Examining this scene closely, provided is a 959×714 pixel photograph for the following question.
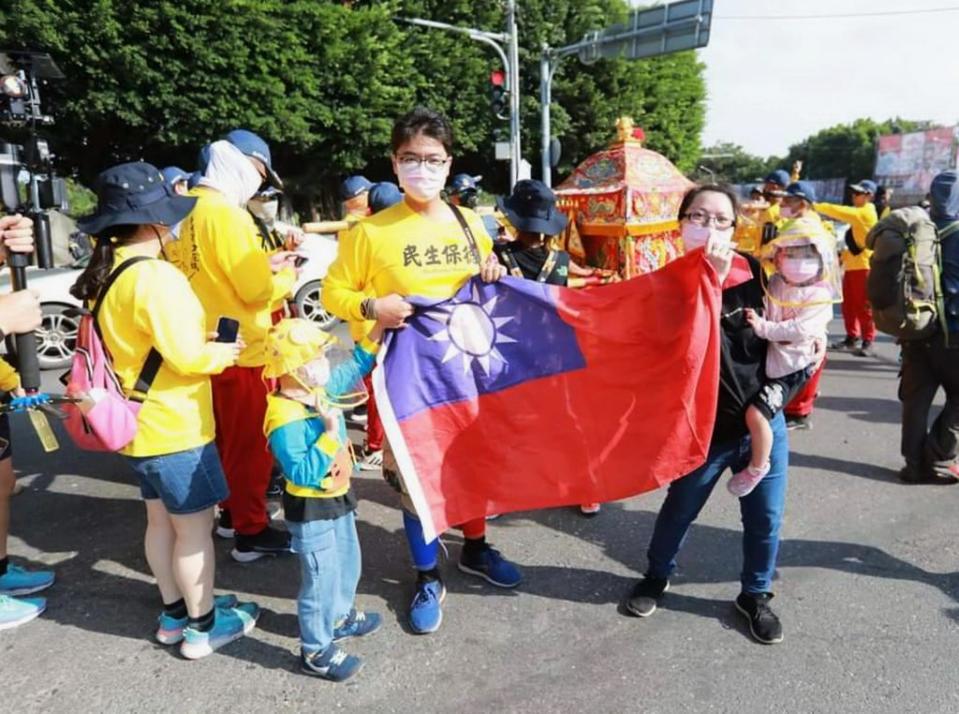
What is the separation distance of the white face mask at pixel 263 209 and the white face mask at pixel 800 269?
9.13 ft

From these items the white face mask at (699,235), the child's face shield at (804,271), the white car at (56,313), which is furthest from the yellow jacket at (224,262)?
the white car at (56,313)

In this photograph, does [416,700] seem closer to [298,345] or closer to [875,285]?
[298,345]

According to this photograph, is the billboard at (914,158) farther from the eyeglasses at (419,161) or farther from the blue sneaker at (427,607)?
the blue sneaker at (427,607)

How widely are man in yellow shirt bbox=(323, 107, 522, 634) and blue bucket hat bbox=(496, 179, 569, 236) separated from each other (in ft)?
2.23

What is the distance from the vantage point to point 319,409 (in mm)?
2264

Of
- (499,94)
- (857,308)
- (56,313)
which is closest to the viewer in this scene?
(857,308)

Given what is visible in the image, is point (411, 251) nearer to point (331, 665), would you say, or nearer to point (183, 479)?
point (183, 479)

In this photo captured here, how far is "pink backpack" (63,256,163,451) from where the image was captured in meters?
2.28

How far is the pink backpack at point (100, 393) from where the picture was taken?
2.28 m

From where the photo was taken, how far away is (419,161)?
2625mm

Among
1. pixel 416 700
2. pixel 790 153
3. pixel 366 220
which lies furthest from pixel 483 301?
pixel 790 153

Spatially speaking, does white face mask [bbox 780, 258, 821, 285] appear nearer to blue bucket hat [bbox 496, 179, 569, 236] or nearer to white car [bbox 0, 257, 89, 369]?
blue bucket hat [bbox 496, 179, 569, 236]

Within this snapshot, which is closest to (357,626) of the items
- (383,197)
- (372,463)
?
(372,463)

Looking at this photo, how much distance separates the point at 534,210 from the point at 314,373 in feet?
5.56
